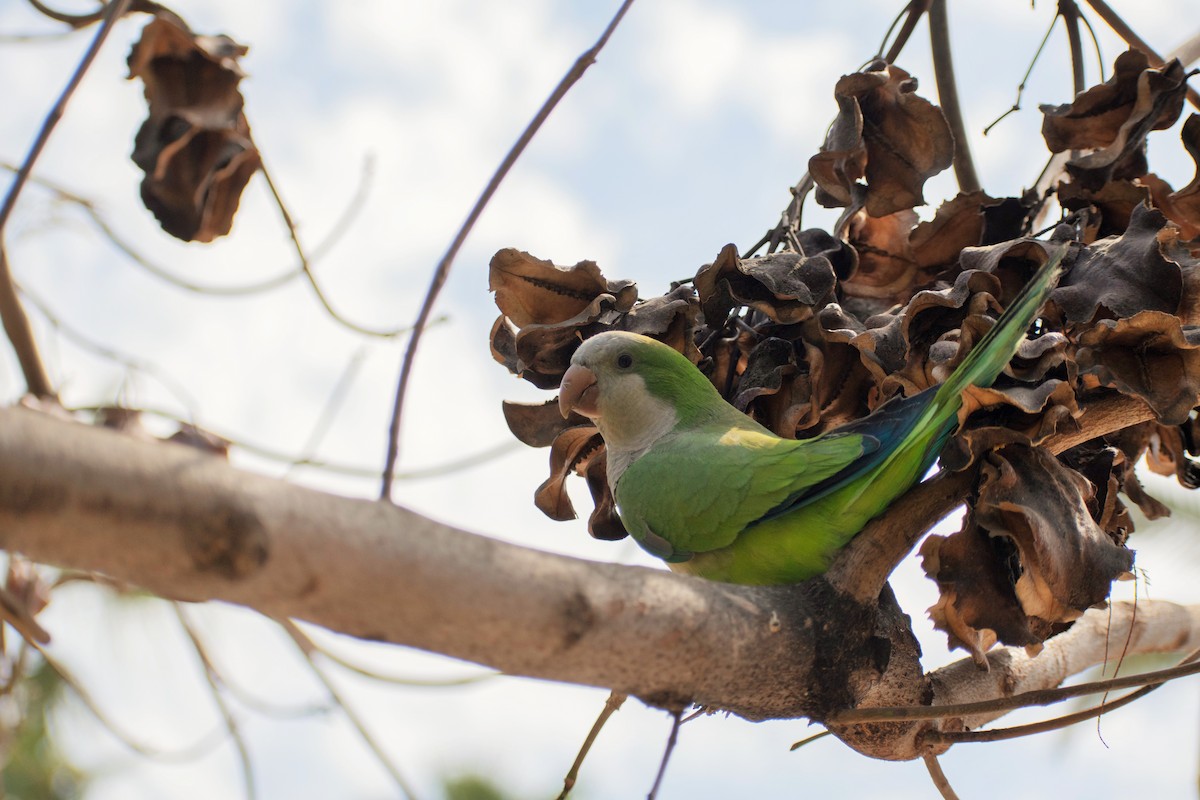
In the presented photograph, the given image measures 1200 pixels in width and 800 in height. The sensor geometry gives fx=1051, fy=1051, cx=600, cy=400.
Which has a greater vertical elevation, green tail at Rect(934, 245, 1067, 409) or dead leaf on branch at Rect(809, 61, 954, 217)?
dead leaf on branch at Rect(809, 61, 954, 217)

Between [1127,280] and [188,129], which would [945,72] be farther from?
[188,129]

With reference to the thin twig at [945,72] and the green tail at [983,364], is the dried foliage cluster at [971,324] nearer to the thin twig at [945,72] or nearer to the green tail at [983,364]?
the green tail at [983,364]

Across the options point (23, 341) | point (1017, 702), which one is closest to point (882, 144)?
point (1017, 702)

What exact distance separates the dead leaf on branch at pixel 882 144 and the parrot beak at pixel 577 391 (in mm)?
791

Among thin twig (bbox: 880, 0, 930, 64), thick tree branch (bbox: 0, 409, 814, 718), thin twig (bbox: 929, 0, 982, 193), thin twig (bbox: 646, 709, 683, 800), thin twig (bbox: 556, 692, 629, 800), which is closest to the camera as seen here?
thick tree branch (bbox: 0, 409, 814, 718)

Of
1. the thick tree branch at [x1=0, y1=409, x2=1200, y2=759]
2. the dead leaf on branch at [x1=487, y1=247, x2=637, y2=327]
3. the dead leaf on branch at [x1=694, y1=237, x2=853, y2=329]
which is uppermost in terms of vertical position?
the dead leaf on branch at [x1=487, y1=247, x2=637, y2=327]

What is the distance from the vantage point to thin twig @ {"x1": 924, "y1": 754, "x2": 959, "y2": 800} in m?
2.62

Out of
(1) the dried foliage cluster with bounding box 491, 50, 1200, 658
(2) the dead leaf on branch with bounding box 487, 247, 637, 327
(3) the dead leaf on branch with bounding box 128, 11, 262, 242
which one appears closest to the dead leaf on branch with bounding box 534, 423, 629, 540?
(1) the dried foliage cluster with bounding box 491, 50, 1200, 658

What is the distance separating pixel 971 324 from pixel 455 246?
114cm

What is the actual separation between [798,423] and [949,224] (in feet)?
2.09

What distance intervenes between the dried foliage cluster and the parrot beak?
0.06 meters

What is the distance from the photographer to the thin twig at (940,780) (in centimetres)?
262

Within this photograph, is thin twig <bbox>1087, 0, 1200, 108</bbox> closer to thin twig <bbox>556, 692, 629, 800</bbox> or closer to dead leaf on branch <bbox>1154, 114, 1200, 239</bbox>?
dead leaf on branch <bbox>1154, 114, 1200, 239</bbox>

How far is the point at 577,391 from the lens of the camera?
273 centimetres
